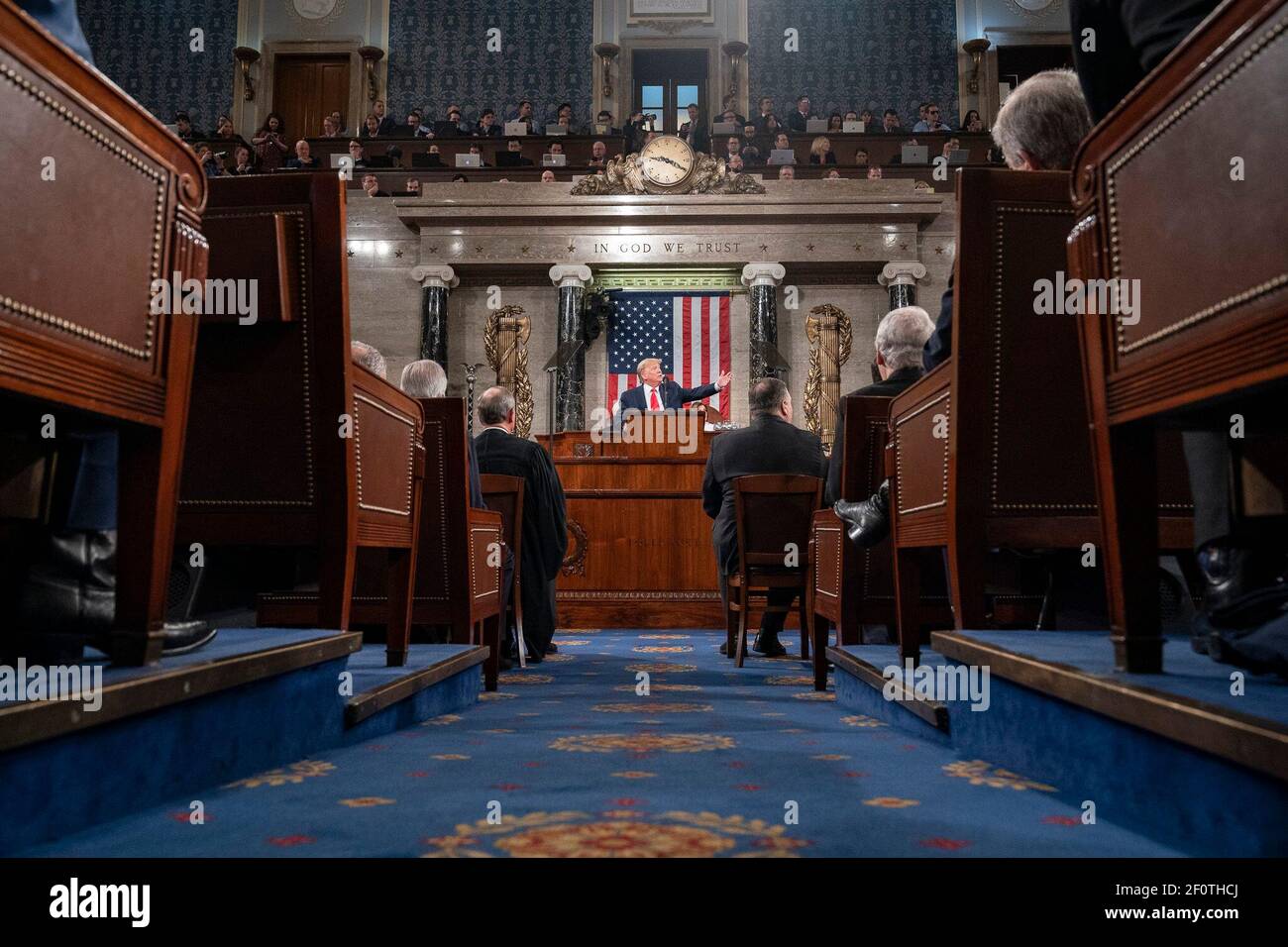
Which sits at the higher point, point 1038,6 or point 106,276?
point 1038,6

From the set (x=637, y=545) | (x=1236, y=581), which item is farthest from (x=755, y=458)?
(x=1236, y=581)

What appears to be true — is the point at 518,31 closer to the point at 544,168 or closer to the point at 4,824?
the point at 544,168

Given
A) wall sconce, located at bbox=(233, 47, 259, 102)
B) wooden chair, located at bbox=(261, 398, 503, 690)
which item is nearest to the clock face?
wall sconce, located at bbox=(233, 47, 259, 102)

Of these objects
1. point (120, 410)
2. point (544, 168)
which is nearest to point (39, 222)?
point (120, 410)

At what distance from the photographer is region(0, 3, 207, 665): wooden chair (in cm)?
113

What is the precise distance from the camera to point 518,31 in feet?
43.0

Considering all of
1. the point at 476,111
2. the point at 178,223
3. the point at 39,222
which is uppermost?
the point at 476,111

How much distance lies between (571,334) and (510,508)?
646cm

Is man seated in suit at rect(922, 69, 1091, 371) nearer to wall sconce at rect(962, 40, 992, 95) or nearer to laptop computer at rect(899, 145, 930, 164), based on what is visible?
laptop computer at rect(899, 145, 930, 164)

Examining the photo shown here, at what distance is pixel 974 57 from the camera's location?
12.6 meters

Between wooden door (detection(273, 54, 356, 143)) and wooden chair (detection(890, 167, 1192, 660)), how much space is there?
12.6 metres

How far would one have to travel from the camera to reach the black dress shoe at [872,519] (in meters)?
2.61

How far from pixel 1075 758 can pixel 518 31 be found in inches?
532

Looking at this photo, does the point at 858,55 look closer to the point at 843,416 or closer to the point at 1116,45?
the point at 843,416
